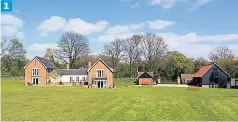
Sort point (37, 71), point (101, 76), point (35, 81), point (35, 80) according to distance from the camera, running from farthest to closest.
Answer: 1. point (35, 81)
2. point (35, 80)
3. point (37, 71)
4. point (101, 76)

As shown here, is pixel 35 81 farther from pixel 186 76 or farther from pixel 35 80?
pixel 186 76

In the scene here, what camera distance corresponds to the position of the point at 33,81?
70562mm

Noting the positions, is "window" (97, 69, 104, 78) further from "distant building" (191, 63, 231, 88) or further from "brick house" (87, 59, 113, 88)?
"distant building" (191, 63, 231, 88)

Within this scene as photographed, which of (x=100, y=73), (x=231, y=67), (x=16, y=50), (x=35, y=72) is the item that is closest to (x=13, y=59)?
(x=16, y=50)

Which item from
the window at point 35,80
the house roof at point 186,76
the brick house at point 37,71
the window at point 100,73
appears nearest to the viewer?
the window at point 100,73

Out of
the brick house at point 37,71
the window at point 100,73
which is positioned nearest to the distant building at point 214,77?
the window at point 100,73

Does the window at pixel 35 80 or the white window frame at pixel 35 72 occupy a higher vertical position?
the white window frame at pixel 35 72

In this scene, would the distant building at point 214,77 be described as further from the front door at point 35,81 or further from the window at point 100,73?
the front door at point 35,81

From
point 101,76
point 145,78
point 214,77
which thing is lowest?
point 145,78


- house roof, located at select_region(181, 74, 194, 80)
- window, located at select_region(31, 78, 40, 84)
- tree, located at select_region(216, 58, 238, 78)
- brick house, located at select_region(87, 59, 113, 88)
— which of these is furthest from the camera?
house roof, located at select_region(181, 74, 194, 80)

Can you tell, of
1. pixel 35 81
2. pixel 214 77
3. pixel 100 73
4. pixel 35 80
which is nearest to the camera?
pixel 100 73

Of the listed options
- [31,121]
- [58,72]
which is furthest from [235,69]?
[31,121]

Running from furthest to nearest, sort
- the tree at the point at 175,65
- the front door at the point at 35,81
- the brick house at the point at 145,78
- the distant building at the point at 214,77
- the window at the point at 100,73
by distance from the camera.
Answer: the tree at the point at 175,65
the brick house at the point at 145,78
the distant building at the point at 214,77
the front door at the point at 35,81
the window at the point at 100,73

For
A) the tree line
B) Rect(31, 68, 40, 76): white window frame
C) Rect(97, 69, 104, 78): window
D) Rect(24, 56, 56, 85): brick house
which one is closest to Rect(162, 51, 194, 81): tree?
the tree line
